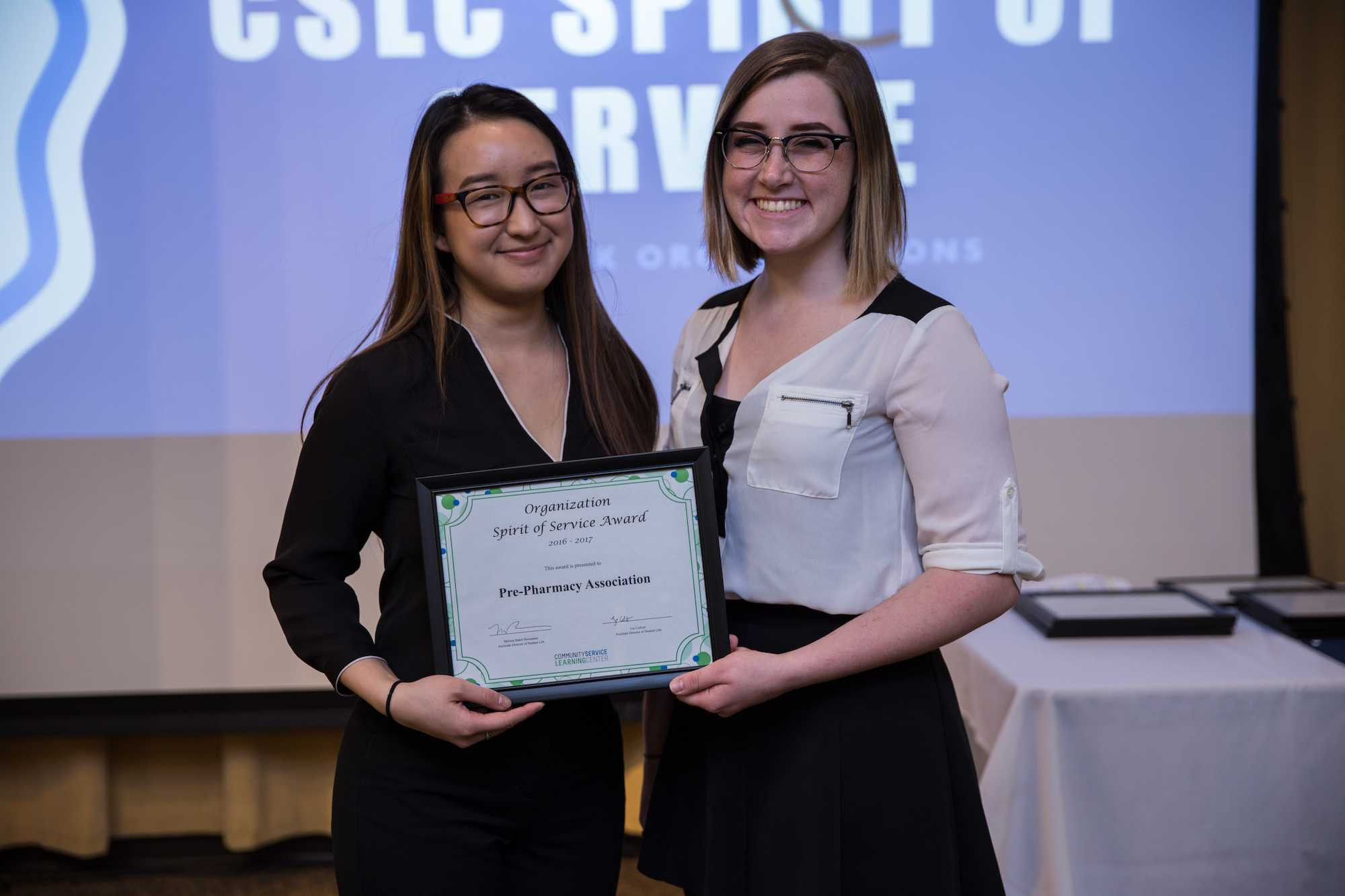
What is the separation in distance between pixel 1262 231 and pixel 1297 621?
1348 millimetres

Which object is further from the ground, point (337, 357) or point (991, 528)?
point (337, 357)

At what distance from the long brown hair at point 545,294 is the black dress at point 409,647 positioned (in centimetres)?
4

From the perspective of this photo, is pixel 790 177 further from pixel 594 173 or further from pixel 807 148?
pixel 594 173

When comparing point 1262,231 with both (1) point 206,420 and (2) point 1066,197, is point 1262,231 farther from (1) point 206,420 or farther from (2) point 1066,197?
(1) point 206,420

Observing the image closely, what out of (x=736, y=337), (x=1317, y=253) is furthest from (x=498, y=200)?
(x=1317, y=253)

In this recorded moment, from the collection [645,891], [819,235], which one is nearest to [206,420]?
[645,891]

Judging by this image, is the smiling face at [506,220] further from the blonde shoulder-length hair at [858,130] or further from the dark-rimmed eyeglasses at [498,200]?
the blonde shoulder-length hair at [858,130]

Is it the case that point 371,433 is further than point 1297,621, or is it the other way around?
point 1297,621

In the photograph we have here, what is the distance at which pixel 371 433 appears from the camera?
1253mm

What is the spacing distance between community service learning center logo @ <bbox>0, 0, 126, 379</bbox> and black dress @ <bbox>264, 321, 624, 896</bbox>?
2.07m

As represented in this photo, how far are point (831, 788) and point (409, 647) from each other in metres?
0.52

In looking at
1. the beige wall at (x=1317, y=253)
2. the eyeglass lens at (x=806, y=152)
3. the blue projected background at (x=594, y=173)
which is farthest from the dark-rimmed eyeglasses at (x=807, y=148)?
the beige wall at (x=1317, y=253)
